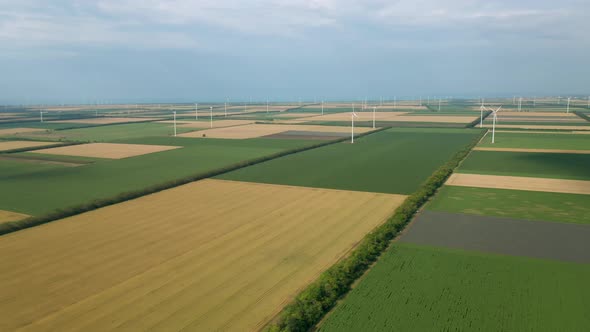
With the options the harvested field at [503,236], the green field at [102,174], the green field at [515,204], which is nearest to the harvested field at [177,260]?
the harvested field at [503,236]

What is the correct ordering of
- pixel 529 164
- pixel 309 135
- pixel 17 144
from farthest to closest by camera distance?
pixel 309 135, pixel 17 144, pixel 529 164

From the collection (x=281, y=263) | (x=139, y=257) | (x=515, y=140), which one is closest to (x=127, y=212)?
(x=139, y=257)

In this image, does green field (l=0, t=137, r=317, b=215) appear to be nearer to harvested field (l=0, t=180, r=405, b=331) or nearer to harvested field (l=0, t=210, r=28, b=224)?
harvested field (l=0, t=210, r=28, b=224)

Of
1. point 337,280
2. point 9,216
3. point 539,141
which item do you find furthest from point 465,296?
point 539,141

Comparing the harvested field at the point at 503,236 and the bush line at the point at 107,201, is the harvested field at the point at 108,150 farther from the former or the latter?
the harvested field at the point at 503,236

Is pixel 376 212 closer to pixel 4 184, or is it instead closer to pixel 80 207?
pixel 80 207

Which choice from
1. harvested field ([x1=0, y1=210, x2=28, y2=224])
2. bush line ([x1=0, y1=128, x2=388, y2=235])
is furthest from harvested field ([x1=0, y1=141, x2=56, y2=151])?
harvested field ([x1=0, y1=210, x2=28, y2=224])

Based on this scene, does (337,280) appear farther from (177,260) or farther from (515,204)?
(515,204)

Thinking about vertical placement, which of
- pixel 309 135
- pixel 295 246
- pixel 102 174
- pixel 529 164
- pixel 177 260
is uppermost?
pixel 309 135
